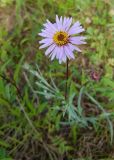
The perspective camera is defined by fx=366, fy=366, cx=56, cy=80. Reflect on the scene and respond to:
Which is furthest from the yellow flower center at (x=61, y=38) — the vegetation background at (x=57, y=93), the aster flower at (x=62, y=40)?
the vegetation background at (x=57, y=93)

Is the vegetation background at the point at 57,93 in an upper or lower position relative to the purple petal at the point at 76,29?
lower

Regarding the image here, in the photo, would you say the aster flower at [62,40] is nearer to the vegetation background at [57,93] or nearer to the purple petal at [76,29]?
the purple petal at [76,29]

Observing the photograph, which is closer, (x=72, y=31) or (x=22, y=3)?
(x=72, y=31)

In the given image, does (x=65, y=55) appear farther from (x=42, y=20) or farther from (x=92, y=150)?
(x=42, y=20)

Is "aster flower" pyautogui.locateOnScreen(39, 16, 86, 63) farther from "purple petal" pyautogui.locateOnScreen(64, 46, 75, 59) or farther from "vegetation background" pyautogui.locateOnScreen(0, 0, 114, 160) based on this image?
"vegetation background" pyautogui.locateOnScreen(0, 0, 114, 160)

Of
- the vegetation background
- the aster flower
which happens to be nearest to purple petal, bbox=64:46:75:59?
the aster flower

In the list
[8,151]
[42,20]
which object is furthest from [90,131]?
[42,20]
